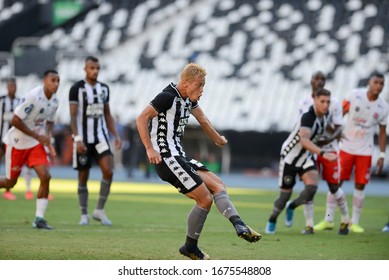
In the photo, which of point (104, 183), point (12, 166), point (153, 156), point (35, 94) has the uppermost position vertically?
point (35, 94)

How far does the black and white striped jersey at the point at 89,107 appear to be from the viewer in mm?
13859

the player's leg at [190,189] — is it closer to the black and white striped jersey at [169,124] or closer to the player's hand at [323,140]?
the black and white striped jersey at [169,124]

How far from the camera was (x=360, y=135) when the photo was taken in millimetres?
14328

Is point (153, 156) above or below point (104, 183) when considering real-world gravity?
above

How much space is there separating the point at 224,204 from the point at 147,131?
0.97m

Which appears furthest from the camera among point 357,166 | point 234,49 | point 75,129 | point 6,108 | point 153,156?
point 234,49

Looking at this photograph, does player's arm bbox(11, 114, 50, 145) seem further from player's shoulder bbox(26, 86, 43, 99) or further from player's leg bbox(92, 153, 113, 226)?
player's leg bbox(92, 153, 113, 226)

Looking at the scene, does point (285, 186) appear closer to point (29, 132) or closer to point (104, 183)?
point (104, 183)

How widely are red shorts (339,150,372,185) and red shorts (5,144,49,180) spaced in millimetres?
4118

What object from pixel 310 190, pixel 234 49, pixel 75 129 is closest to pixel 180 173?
pixel 310 190

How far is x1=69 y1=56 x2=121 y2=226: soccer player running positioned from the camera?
13836 mm

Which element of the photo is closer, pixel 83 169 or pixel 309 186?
pixel 309 186
